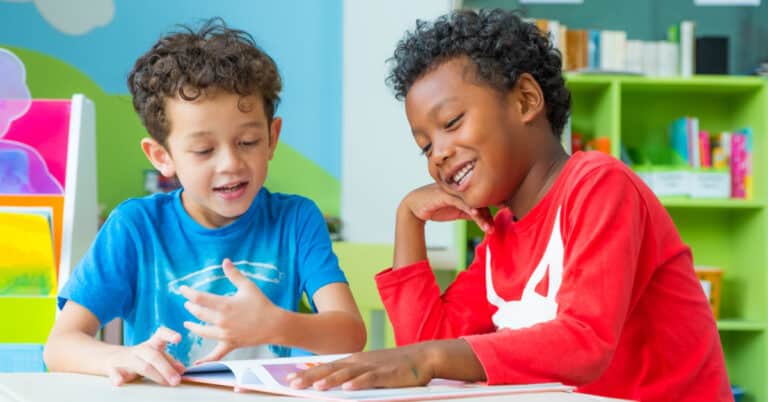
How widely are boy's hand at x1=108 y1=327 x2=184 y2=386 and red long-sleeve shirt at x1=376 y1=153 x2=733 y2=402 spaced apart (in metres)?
0.29

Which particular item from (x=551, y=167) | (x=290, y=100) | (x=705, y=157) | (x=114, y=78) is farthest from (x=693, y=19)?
(x=551, y=167)

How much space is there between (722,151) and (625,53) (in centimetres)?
53

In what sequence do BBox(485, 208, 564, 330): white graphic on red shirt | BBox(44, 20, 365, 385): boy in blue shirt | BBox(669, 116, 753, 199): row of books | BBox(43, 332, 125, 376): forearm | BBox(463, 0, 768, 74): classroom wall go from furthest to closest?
BBox(463, 0, 768, 74): classroom wall
BBox(669, 116, 753, 199): row of books
BBox(44, 20, 365, 385): boy in blue shirt
BBox(485, 208, 564, 330): white graphic on red shirt
BBox(43, 332, 125, 376): forearm

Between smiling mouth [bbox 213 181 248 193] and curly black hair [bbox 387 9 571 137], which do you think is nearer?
curly black hair [bbox 387 9 571 137]

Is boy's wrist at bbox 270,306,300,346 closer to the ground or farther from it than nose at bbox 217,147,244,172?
closer to the ground

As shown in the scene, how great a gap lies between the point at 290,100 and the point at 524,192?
239 cm

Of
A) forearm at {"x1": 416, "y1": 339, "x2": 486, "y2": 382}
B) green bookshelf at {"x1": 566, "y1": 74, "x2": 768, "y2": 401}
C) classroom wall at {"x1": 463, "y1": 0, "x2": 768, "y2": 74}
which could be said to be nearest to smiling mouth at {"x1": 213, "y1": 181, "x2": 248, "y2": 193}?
forearm at {"x1": 416, "y1": 339, "x2": 486, "y2": 382}

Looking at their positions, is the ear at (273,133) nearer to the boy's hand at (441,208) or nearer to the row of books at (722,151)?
the boy's hand at (441,208)

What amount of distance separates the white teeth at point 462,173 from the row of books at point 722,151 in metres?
2.46

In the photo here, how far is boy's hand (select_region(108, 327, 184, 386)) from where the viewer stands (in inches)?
34.4

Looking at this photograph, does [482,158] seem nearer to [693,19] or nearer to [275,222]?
[275,222]

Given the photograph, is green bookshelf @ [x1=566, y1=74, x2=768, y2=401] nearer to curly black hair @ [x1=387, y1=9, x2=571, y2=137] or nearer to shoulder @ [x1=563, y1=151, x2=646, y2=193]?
curly black hair @ [x1=387, y1=9, x2=571, y2=137]

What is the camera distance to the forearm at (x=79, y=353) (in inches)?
39.0

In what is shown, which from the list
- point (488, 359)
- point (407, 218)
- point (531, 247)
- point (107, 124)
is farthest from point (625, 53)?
point (488, 359)
